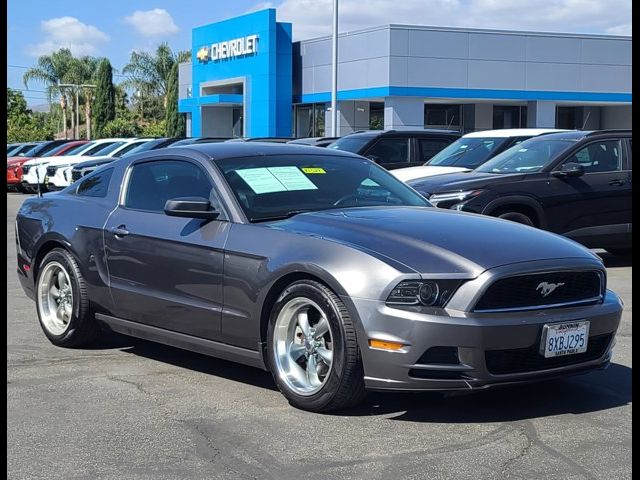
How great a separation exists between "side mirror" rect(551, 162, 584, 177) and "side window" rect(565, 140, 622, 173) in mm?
160

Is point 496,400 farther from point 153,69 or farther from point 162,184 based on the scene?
point 153,69

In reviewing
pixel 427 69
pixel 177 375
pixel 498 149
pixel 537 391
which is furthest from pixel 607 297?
pixel 427 69

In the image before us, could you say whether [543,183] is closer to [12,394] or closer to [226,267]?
[226,267]

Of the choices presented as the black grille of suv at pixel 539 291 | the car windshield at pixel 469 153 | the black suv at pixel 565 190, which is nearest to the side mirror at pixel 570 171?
the black suv at pixel 565 190

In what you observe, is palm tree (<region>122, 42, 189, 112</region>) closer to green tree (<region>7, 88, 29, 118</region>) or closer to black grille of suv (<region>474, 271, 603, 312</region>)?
green tree (<region>7, 88, 29, 118</region>)

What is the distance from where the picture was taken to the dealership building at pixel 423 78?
127 ft

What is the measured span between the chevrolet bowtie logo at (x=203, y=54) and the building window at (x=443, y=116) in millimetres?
13055

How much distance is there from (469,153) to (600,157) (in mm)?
2907

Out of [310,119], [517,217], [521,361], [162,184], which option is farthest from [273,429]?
[310,119]

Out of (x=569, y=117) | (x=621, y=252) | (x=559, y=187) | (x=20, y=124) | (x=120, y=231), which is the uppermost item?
(x=20, y=124)

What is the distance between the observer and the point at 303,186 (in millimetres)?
6402

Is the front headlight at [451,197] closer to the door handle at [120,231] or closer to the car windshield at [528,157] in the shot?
the car windshield at [528,157]

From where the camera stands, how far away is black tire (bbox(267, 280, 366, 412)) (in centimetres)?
517

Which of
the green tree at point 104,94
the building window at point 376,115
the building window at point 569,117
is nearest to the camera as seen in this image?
the building window at point 376,115
